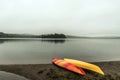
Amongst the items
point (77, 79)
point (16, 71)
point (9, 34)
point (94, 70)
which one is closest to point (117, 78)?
point (94, 70)

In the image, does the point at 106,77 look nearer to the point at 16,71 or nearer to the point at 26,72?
the point at 26,72

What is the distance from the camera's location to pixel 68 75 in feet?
31.1

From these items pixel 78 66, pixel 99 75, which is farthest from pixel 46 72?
pixel 99 75

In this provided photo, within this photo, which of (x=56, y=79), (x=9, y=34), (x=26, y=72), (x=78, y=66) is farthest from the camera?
(x=9, y=34)

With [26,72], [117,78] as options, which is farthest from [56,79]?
[117,78]

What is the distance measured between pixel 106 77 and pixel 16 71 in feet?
19.9

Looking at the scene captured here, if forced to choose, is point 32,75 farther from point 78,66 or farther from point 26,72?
point 78,66

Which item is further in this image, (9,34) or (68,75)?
(9,34)

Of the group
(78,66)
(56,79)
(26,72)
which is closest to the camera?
(56,79)

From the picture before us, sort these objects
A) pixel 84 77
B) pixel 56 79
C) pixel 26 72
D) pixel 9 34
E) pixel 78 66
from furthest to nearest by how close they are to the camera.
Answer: pixel 9 34 → pixel 78 66 → pixel 26 72 → pixel 84 77 → pixel 56 79

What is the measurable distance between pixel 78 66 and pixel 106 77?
250cm

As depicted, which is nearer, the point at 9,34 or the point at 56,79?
the point at 56,79

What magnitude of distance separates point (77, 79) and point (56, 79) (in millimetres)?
1324

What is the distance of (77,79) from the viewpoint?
9.06m
